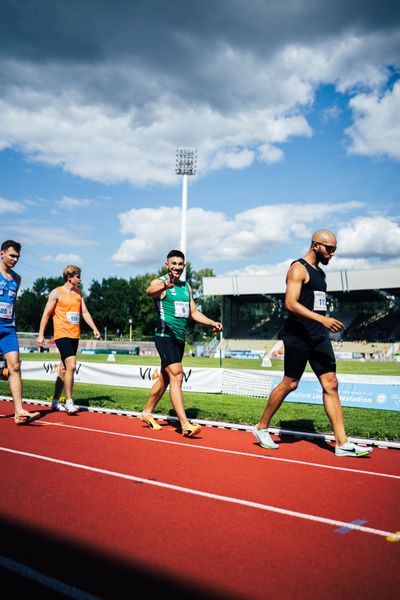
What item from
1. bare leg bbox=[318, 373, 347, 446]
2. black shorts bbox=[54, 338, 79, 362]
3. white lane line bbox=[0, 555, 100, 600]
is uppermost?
black shorts bbox=[54, 338, 79, 362]

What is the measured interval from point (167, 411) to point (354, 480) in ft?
15.7

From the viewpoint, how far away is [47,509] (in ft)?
11.4

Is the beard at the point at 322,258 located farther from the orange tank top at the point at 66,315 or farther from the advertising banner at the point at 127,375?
the advertising banner at the point at 127,375

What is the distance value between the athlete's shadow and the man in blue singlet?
338 centimetres

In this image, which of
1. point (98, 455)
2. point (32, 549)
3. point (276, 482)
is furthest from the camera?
point (98, 455)

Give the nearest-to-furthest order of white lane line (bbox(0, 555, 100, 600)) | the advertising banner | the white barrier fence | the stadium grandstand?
white lane line (bbox(0, 555, 100, 600)) < the white barrier fence < the advertising banner < the stadium grandstand

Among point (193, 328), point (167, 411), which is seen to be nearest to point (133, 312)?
point (193, 328)

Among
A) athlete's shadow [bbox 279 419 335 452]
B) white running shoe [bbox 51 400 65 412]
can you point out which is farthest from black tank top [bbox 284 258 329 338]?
white running shoe [bbox 51 400 65 412]

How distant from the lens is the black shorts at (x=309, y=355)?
549cm

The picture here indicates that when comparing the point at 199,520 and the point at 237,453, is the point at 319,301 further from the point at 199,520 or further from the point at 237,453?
the point at 199,520

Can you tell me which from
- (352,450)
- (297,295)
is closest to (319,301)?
(297,295)

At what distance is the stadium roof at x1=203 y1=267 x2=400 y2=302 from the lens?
57.4 meters

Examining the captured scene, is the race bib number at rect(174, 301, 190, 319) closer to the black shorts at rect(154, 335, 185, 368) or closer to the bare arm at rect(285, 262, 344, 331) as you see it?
the black shorts at rect(154, 335, 185, 368)

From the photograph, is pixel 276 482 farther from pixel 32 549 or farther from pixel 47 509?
pixel 32 549
